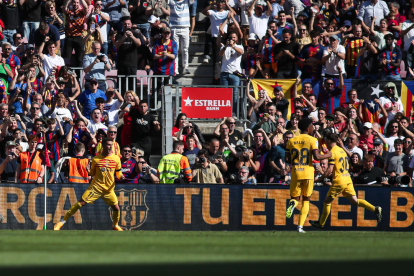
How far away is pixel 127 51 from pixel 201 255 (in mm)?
10902

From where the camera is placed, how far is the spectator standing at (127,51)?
18.5 metres

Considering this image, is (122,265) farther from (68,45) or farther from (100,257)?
(68,45)

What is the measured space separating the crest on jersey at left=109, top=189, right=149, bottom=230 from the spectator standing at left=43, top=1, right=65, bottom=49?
240 inches

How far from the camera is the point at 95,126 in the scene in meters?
16.8

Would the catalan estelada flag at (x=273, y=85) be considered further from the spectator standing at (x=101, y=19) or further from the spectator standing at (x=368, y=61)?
the spectator standing at (x=101, y=19)

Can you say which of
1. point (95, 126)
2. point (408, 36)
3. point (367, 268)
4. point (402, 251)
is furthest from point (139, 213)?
point (408, 36)

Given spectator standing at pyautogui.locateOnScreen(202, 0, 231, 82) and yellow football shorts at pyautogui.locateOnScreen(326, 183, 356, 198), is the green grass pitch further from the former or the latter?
spectator standing at pyautogui.locateOnScreen(202, 0, 231, 82)

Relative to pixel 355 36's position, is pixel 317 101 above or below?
below

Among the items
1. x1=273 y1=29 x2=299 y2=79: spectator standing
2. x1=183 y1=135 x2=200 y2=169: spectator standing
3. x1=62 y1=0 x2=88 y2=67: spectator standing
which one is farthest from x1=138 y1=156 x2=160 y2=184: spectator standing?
x1=273 y1=29 x2=299 y2=79: spectator standing

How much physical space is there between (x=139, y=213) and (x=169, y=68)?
4.91 metres

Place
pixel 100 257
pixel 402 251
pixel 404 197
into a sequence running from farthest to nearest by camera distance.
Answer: pixel 404 197 → pixel 402 251 → pixel 100 257

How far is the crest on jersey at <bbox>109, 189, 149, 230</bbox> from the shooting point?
50.0ft

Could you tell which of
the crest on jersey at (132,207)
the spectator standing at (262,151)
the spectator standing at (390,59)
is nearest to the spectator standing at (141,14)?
the spectator standing at (262,151)

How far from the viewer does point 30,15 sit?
1986cm
